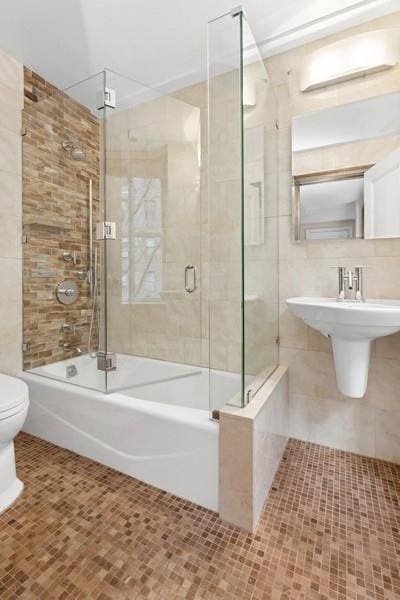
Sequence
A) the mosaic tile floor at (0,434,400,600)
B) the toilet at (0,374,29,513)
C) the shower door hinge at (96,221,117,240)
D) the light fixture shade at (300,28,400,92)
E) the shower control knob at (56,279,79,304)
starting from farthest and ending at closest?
the shower control knob at (56,279,79,304), the shower door hinge at (96,221,117,240), the light fixture shade at (300,28,400,92), the toilet at (0,374,29,513), the mosaic tile floor at (0,434,400,600)

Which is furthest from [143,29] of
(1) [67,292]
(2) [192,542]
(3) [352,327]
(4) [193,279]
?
(2) [192,542]

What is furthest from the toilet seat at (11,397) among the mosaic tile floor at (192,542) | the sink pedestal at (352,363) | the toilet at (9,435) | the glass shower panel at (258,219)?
the sink pedestal at (352,363)

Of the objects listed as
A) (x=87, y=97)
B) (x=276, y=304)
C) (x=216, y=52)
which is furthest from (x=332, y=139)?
(x=87, y=97)

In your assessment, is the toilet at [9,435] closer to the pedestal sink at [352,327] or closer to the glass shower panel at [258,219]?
the glass shower panel at [258,219]

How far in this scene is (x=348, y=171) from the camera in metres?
1.81

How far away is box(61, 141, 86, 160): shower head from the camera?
7.14 feet

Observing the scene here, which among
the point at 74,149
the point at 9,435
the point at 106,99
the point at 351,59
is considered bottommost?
the point at 9,435

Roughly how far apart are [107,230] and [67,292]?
65cm

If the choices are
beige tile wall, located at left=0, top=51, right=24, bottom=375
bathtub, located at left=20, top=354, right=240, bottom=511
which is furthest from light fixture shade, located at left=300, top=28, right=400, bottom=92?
beige tile wall, located at left=0, top=51, right=24, bottom=375

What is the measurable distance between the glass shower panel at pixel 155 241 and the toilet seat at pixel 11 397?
56cm

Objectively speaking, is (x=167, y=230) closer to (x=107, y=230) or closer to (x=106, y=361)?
(x=107, y=230)

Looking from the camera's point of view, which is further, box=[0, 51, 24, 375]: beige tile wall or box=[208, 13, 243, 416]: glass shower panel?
box=[0, 51, 24, 375]: beige tile wall

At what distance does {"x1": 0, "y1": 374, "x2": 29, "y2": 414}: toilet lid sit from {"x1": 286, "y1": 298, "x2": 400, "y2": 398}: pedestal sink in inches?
56.8

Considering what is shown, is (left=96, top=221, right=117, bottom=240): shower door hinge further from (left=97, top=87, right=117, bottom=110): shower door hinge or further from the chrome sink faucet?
the chrome sink faucet
